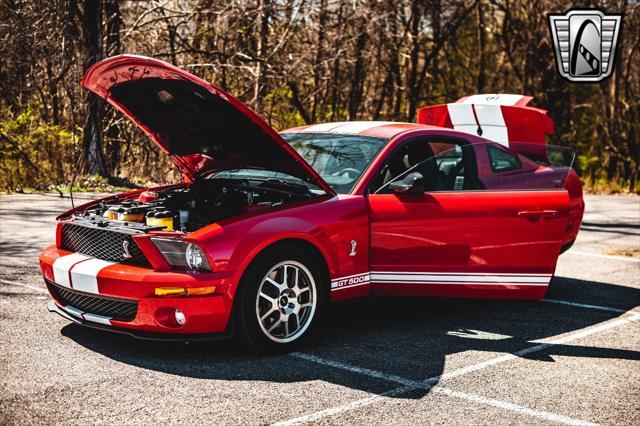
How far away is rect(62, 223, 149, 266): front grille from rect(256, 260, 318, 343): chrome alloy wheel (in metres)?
0.80

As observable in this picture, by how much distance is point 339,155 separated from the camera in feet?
20.0

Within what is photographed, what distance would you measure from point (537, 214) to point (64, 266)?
3.55m

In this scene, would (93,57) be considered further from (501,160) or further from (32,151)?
(501,160)

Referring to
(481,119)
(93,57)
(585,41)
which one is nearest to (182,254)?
(481,119)

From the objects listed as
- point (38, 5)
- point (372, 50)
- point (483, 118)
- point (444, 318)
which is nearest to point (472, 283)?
point (444, 318)

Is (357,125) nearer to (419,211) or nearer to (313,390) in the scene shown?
(419,211)

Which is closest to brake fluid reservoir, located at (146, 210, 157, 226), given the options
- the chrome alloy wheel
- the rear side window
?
the chrome alloy wheel

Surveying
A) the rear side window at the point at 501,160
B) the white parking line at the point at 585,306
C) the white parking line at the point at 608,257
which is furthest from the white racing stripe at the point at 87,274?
the white parking line at the point at 608,257

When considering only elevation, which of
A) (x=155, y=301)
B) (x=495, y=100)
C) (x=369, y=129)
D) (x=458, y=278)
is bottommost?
(x=458, y=278)

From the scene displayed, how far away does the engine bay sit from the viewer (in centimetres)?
503

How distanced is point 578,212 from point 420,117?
2.33m

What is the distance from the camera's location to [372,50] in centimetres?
2011

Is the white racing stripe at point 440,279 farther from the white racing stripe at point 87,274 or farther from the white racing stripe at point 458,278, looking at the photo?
the white racing stripe at point 87,274

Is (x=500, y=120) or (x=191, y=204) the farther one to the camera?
(x=500, y=120)
